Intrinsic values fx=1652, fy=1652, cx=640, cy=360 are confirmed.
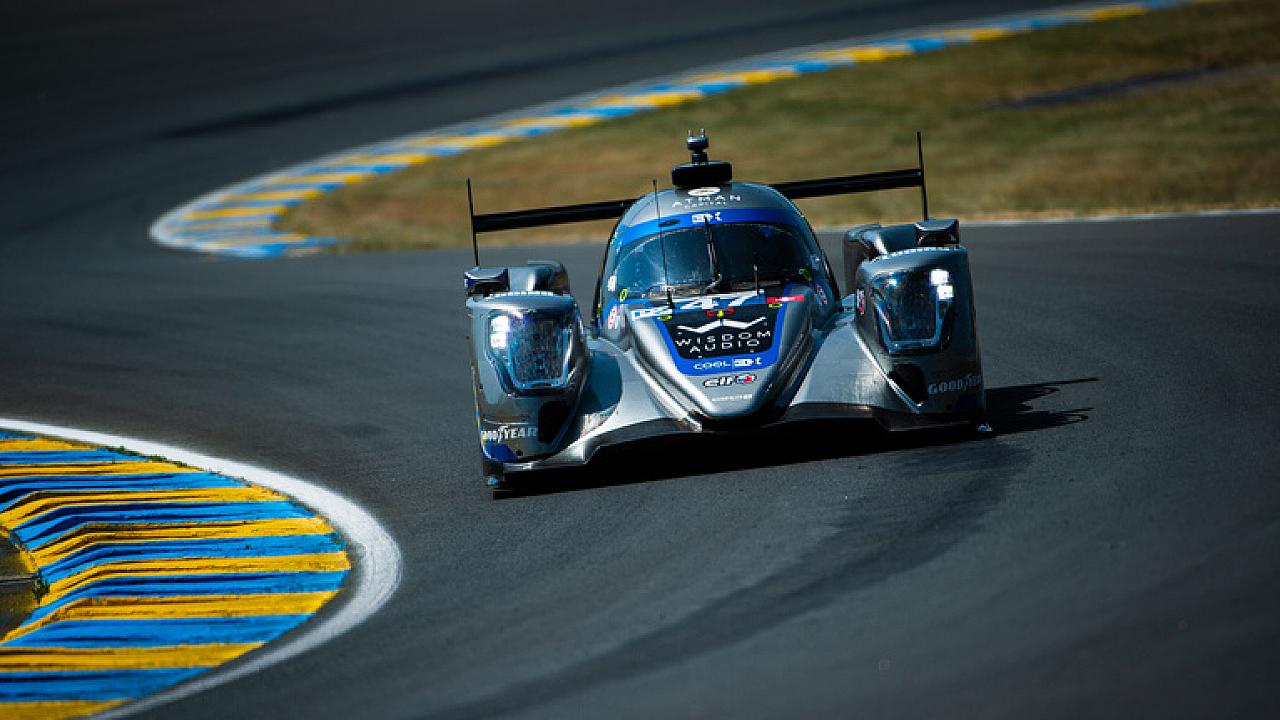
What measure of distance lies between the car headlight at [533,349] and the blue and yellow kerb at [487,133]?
446 inches

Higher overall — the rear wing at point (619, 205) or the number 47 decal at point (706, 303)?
the rear wing at point (619, 205)

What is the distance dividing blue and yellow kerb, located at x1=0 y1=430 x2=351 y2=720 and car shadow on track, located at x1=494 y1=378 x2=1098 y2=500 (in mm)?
1356

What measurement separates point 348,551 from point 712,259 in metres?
2.78

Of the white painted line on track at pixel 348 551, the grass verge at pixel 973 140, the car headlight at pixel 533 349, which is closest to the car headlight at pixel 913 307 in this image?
the car headlight at pixel 533 349

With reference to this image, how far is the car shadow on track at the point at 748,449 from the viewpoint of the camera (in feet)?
27.8

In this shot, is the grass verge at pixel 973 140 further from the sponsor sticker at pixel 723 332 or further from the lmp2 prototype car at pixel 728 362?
the sponsor sticker at pixel 723 332

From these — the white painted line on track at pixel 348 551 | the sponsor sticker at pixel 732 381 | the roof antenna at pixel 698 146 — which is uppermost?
the roof antenna at pixel 698 146

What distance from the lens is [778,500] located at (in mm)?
7816

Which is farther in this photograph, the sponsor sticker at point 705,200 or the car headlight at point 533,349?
the sponsor sticker at point 705,200

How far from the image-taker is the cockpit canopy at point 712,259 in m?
9.41

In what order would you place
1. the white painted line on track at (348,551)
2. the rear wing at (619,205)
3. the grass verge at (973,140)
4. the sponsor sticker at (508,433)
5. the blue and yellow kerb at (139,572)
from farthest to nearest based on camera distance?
the grass verge at (973,140) → the rear wing at (619,205) → the sponsor sticker at (508,433) → the blue and yellow kerb at (139,572) → the white painted line on track at (348,551)

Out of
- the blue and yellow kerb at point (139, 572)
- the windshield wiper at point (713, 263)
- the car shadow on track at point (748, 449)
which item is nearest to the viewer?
the blue and yellow kerb at point (139, 572)

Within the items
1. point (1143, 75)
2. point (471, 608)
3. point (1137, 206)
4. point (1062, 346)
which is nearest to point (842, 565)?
point (471, 608)

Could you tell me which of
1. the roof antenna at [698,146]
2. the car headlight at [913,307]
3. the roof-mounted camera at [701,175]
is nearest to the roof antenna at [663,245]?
the roof-mounted camera at [701,175]
